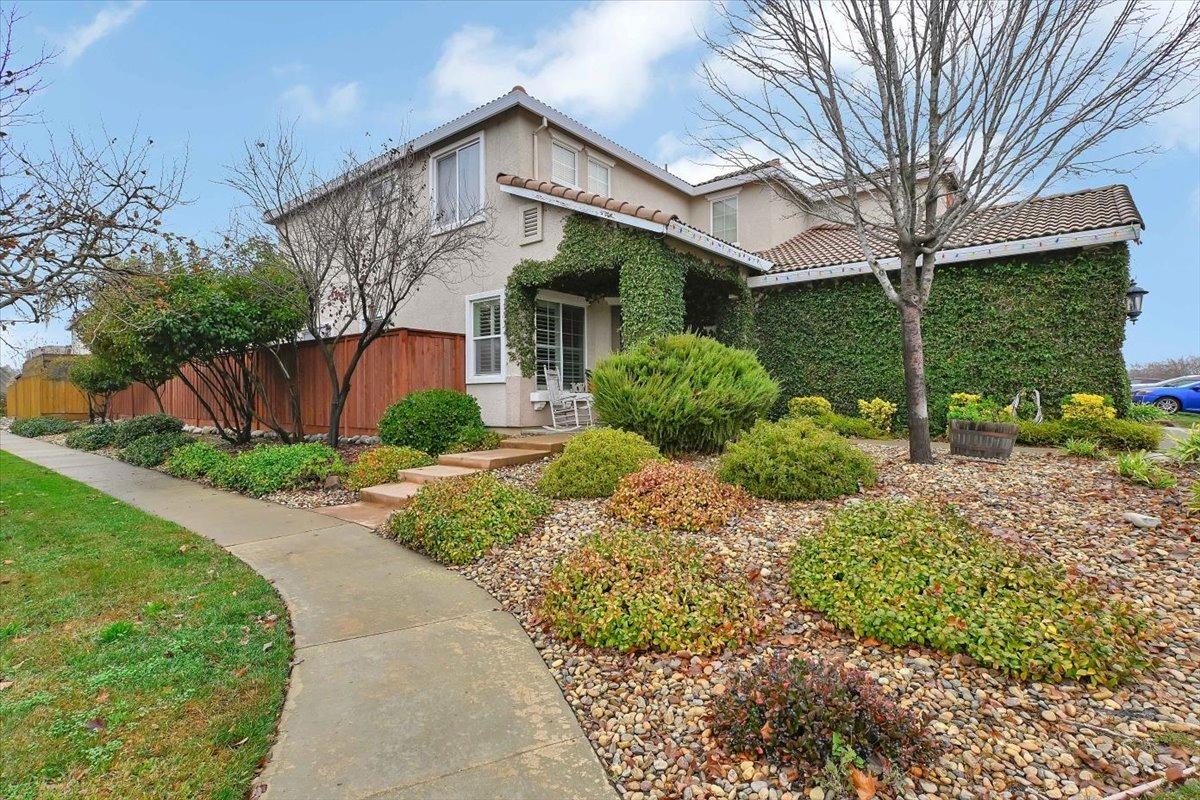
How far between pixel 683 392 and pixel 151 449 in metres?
10.1

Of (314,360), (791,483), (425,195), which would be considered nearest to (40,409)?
(314,360)

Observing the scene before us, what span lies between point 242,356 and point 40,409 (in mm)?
21367

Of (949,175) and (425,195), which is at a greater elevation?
(425,195)

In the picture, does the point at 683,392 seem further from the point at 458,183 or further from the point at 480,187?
the point at 458,183

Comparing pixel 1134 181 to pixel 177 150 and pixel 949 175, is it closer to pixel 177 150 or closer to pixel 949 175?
pixel 949 175

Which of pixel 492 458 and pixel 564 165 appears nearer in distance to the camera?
pixel 492 458

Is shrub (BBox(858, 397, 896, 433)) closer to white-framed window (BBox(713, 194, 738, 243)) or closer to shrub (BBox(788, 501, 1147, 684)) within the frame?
white-framed window (BBox(713, 194, 738, 243))

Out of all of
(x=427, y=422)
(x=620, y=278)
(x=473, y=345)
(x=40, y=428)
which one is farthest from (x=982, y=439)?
(x=40, y=428)

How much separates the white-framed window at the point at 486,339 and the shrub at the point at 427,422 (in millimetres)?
1693

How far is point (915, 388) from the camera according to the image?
6633 millimetres

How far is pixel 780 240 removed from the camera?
14922 mm

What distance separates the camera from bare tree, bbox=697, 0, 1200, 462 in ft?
18.6

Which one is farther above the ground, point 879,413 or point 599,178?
point 599,178

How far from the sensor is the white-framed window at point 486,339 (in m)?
10.7
